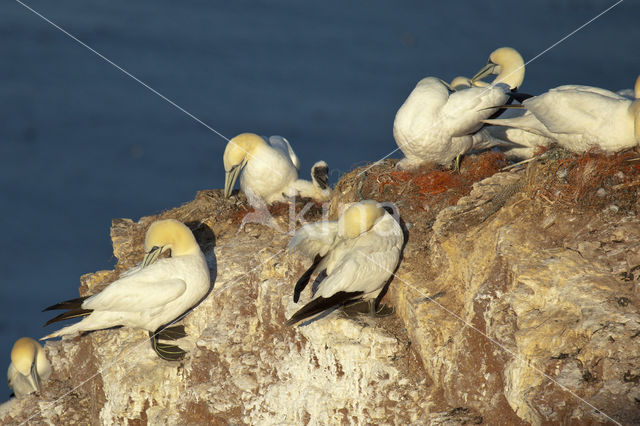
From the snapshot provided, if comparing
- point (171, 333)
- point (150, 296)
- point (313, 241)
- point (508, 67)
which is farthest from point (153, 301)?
point (508, 67)

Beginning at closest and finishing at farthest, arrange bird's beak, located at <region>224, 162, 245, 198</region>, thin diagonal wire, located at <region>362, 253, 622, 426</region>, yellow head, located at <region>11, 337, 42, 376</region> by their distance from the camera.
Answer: thin diagonal wire, located at <region>362, 253, 622, 426</region>
yellow head, located at <region>11, 337, 42, 376</region>
bird's beak, located at <region>224, 162, 245, 198</region>

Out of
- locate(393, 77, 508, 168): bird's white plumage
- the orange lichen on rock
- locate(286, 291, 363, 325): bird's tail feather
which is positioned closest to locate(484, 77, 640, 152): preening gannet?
the orange lichen on rock

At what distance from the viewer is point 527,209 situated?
19.6ft

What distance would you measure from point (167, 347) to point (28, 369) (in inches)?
86.0

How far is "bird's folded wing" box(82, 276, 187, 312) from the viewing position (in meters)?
6.50

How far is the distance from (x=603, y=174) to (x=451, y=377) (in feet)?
6.18

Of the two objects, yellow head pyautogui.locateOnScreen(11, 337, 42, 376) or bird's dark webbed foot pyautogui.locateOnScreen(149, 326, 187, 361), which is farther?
yellow head pyautogui.locateOnScreen(11, 337, 42, 376)

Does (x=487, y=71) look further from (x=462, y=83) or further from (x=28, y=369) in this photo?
(x=28, y=369)

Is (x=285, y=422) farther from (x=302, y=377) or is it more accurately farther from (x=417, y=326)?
(x=417, y=326)

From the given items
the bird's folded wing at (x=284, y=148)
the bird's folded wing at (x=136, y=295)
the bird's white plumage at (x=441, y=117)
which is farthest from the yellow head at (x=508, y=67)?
the bird's folded wing at (x=136, y=295)

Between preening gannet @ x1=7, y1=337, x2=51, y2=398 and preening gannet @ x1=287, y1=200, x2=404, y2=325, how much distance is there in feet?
10.7

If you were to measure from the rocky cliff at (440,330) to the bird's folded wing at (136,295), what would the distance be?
46 centimetres

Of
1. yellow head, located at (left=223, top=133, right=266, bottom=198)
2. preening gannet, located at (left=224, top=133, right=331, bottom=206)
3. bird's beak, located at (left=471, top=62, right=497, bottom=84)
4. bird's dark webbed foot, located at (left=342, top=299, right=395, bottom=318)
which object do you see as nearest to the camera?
bird's dark webbed foot, located at (left=342, top=299, right=395, bottom=318)

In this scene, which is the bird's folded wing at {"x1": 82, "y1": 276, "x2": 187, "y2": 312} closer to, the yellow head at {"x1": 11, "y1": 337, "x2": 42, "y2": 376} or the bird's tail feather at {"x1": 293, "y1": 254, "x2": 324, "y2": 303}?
the bird's tail feather at {"x1": 293, "y1": 254, "x2": 324, "y2": 303}
